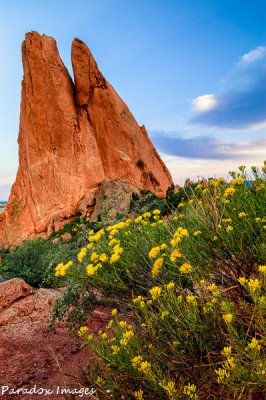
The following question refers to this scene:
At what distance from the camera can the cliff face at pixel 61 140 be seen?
23.0 metres

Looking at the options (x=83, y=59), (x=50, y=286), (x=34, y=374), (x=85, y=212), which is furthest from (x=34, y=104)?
(x=34, y=374)

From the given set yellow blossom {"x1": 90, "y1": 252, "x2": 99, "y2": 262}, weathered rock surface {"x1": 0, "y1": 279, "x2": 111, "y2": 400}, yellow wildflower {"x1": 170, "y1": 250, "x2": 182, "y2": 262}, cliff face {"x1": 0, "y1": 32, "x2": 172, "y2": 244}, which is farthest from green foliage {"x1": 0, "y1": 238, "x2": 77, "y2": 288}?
cliff face {"x1": 0, "y1": 32, "x2": 172, "y2": 244}

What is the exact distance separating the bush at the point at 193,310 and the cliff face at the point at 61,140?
19916 millimetres

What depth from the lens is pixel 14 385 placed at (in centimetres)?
283

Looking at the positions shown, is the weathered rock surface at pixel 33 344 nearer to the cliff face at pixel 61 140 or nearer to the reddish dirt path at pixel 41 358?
the reddish dirt path at pixel 41 358

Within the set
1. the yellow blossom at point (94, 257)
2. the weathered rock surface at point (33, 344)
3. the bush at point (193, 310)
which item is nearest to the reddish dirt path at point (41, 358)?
the weathered rock surface at point (33, 344)

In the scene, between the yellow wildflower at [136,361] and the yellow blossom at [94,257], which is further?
the yellow blossom at [94,257]

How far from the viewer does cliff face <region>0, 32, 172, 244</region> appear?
75.5ft

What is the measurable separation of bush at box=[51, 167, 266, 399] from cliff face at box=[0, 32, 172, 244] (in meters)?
19.9

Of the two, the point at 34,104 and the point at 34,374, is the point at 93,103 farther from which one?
the point at 34,374

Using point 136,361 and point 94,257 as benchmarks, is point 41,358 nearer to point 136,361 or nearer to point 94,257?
point 94,257

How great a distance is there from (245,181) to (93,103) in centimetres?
2449

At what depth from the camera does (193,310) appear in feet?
4.35

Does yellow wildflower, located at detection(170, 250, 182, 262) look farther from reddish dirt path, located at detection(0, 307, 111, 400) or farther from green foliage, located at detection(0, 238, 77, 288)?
green foliage, located at detection(0, 238, 77, 288)
